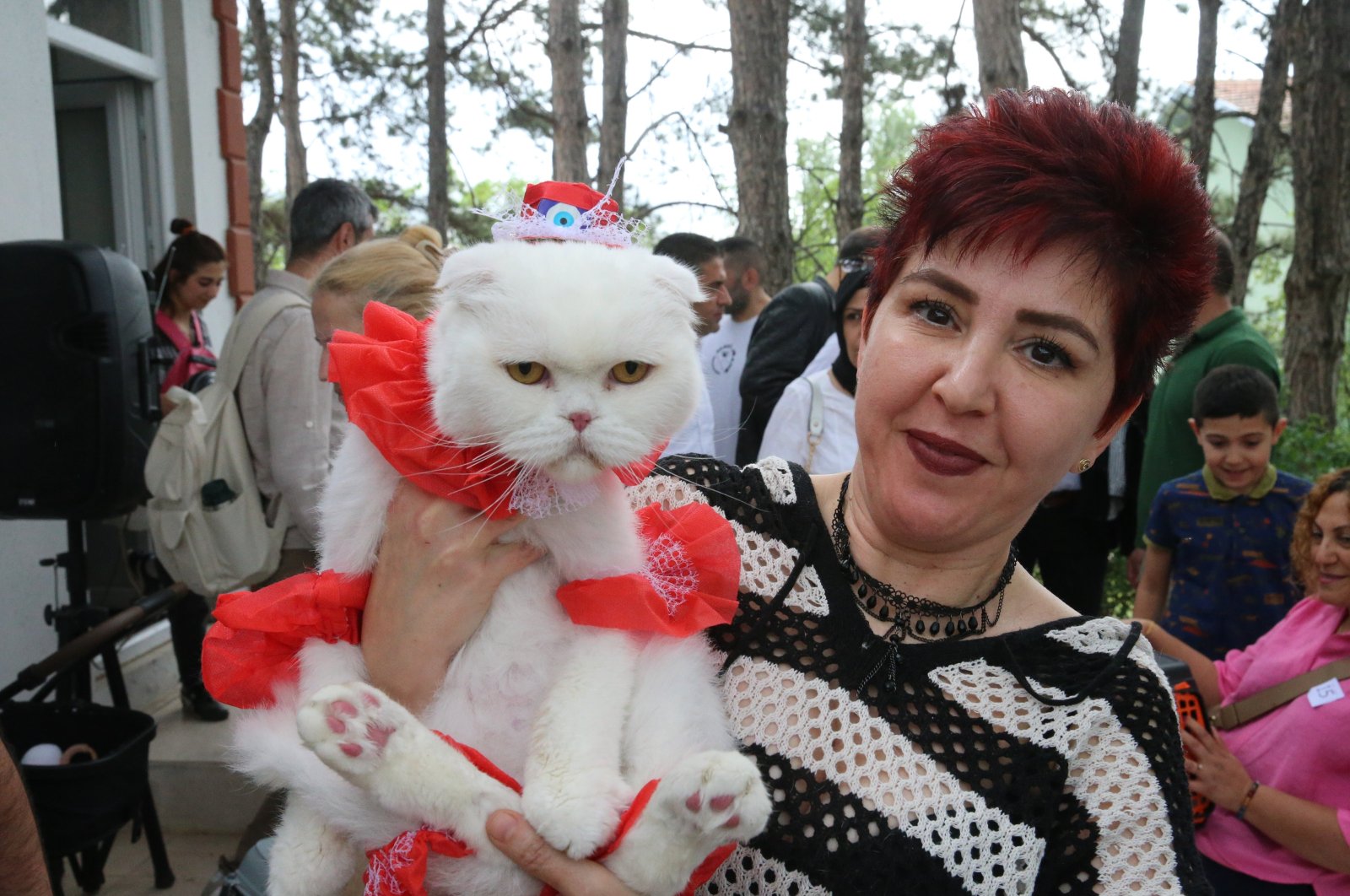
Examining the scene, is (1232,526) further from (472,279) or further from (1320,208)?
(1320,208)

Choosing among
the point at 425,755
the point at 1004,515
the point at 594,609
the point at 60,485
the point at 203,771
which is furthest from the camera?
the point at 203,771

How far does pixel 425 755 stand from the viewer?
1229 mm

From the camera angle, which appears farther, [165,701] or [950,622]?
[165,701]

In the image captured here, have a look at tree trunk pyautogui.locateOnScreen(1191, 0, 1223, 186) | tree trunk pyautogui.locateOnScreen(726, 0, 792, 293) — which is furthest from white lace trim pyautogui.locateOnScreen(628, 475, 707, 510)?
→ tree trunk pyautogui.locateOnScreen(1191, 0, 1223, 186)

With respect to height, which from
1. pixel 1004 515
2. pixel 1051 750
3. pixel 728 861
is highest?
pixel 1004 515

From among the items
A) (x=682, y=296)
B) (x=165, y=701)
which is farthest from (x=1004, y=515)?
(x=165, y=701)

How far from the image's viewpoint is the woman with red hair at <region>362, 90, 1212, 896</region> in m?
1.30

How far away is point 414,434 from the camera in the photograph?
1378 mm

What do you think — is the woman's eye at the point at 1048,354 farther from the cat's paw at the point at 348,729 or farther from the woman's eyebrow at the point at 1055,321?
the cat's paw at the point at 348,729

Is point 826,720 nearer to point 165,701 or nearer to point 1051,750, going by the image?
point 1051,750

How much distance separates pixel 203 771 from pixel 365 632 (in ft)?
11.0

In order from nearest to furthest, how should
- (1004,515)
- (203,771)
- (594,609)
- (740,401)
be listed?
(594,609) → (1004,515) → (203,771) → (740,401)

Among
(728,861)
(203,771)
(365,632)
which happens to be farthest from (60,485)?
(728,861)

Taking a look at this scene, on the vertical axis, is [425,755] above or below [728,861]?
above
